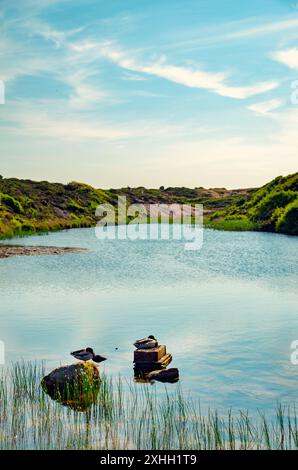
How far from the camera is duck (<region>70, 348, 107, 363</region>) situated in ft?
66.6

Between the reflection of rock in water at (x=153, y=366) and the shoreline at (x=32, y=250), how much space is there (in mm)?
34528

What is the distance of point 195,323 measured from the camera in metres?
26.4

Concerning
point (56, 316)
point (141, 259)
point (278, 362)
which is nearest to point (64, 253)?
point (141, 259)

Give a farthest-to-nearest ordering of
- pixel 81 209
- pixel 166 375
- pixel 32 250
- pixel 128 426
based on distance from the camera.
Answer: pixel 81 209
pixel 32 250
pixel 166 375
pixel 128 426

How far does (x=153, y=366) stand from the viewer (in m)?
19.4

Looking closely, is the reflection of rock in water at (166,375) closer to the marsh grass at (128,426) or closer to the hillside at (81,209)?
the marsh grass at (128,426)

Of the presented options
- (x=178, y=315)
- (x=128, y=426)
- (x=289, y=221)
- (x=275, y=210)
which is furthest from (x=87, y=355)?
(x=275, y=210)

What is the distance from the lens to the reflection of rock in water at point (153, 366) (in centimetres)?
1856

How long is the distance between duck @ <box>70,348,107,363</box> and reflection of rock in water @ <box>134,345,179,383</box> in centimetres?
123

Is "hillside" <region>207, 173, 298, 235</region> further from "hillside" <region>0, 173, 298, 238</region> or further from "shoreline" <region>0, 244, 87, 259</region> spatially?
"shoreline" <region>0, 244, 87, 259</region>

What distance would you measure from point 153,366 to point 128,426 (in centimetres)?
524

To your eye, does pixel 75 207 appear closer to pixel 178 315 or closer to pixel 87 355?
pixel 178 315

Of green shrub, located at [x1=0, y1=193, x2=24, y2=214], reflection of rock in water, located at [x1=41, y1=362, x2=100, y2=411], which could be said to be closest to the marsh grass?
reflection of rock in water, located at [x1=41, y1=362, x2=100, y2=411]

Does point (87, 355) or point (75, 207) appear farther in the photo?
point (75, 207)
